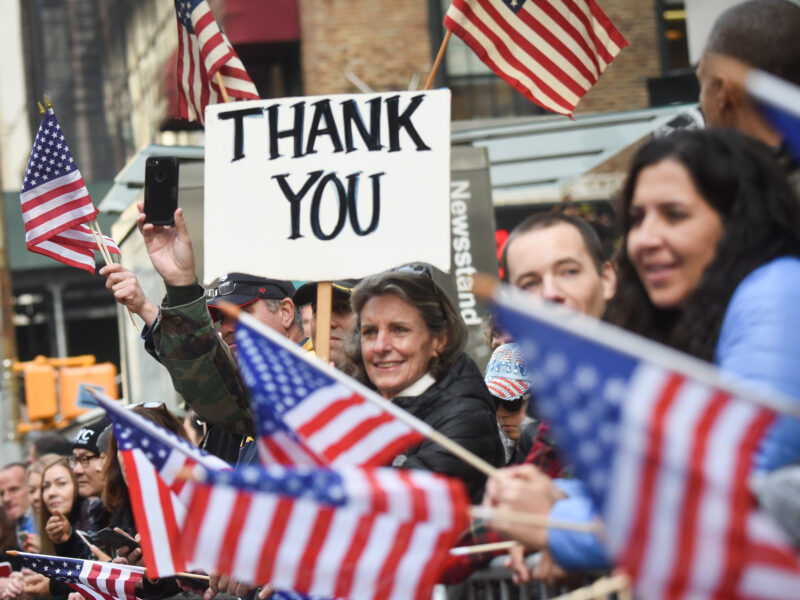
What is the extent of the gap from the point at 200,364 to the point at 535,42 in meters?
2.38

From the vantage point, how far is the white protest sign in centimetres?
479

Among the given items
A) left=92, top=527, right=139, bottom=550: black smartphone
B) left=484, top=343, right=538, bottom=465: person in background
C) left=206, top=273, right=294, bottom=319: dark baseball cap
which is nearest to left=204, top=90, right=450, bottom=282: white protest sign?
left=206, top=273, right=294, bottom=319: dark baseball cap

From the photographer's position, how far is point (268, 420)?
3393 mm

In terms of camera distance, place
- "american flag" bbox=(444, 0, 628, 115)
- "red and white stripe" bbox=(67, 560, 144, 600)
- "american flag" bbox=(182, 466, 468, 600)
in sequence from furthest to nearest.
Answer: "american flag" bbox=(444, 0, 628, 115), "red and white stripe" bbox=(67, 560, 144, 600), "american flag" bbox=(182, 466, 468, 600)

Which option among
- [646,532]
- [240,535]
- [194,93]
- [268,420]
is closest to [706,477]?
[646,532]

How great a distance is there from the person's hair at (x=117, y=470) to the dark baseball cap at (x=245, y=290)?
878mm

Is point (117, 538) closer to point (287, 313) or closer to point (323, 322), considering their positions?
point (287, 313)

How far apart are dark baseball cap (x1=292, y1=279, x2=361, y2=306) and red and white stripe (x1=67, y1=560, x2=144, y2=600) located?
1603 mm

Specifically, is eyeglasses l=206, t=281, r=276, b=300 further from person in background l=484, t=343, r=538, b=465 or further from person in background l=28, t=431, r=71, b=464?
person in background l=28, t=431, r=71, b=464

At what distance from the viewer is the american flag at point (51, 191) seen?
6.31 meters

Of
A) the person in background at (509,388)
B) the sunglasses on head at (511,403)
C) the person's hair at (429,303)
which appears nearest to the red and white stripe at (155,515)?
the person's hair at (429,303)

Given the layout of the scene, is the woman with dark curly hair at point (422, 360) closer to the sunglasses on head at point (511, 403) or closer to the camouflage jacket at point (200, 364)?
the camouflage jacket at point (200, 364)

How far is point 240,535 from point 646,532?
0.96 m

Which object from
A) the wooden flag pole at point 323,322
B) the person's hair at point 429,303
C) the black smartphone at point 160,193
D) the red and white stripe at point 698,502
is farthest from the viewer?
the black smartphone at point 160,193
